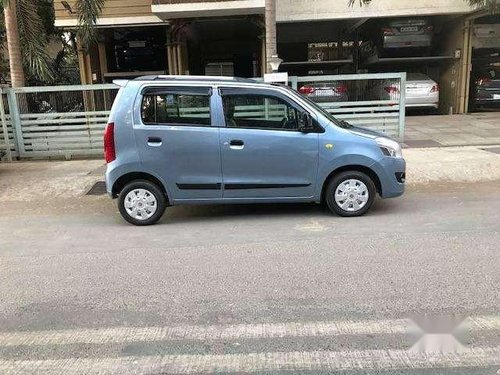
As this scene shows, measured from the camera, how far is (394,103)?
12.1 metres

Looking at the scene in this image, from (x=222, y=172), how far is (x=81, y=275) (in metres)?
2.31

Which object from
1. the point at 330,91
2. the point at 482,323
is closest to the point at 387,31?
the point at 330,91

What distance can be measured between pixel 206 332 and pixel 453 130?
1204 cm

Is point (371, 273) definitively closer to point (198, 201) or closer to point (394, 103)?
point (198, 201)

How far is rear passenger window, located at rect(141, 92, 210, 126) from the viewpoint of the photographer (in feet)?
21.8

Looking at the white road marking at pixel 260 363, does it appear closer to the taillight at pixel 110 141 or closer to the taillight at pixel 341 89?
the taillight at pixel 110 141

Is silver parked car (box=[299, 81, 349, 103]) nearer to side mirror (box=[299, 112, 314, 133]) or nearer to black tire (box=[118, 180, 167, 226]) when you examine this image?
side mirror (box=[299, 112, 314, 133])

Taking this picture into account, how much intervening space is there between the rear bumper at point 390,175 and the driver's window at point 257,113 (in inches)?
46.8

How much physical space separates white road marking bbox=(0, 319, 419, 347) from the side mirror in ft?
10.5

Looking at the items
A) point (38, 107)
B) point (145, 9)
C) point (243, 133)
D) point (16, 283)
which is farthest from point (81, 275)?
point (145, 9)

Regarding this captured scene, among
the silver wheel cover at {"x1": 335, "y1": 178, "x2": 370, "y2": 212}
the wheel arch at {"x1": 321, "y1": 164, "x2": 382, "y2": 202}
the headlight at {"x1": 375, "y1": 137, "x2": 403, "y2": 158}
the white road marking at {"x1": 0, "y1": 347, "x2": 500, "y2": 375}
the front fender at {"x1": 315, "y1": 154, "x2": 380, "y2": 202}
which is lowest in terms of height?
the white road marking at {"x1": 0, "y1": 347, "x2": 500, "y2": 375}

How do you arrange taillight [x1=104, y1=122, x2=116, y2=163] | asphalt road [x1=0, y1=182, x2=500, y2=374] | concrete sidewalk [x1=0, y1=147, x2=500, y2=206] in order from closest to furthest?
asphalt road [x1=0, y1=182, x2=500, y2=374], taillight [x1=104, y1=122, x2=116, y2=163], concrete sidewalk [x1=0, y1=147, x2=500, y2=206]

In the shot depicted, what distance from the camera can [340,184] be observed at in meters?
6.77

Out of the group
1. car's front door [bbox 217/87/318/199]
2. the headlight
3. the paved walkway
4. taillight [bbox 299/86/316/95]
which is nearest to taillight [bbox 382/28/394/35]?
the paved walkway
